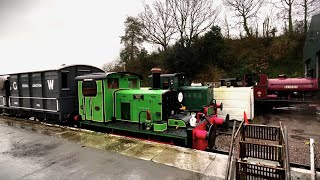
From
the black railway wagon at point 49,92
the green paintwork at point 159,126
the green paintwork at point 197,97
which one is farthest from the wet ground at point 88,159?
the green paintwork at point 197,97

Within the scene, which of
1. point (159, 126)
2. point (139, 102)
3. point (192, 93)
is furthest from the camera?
point (192, 93)

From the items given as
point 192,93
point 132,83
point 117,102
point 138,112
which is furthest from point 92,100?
point 192,93

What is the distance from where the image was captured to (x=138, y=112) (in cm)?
771

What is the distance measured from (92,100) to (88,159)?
344 cm

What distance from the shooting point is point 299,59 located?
2414 centimetres

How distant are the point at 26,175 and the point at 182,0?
27294 millimetres

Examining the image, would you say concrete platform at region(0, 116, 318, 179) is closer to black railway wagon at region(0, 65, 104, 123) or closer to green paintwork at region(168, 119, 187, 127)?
green paintwork at region(168, 119, 187, 127)

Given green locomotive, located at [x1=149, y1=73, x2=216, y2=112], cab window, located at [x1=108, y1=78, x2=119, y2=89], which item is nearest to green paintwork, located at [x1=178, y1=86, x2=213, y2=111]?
green locomotive, located at [x1=149, y1=73, x2=216, y2=112]

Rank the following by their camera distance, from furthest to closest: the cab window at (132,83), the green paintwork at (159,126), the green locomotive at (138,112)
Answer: the cab window at (132,83), the green paintwork at (159,126), the green locomotive at (138,112)

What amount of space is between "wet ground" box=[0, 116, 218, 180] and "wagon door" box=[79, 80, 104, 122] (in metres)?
0.97

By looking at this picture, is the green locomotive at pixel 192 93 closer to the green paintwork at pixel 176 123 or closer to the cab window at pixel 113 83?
the cab window at pixel 113 83

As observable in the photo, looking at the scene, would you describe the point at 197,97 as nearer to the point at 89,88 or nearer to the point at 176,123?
the point at 176,123

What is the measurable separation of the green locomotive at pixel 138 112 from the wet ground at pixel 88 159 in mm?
692

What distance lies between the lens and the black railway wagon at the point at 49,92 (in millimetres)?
9195
